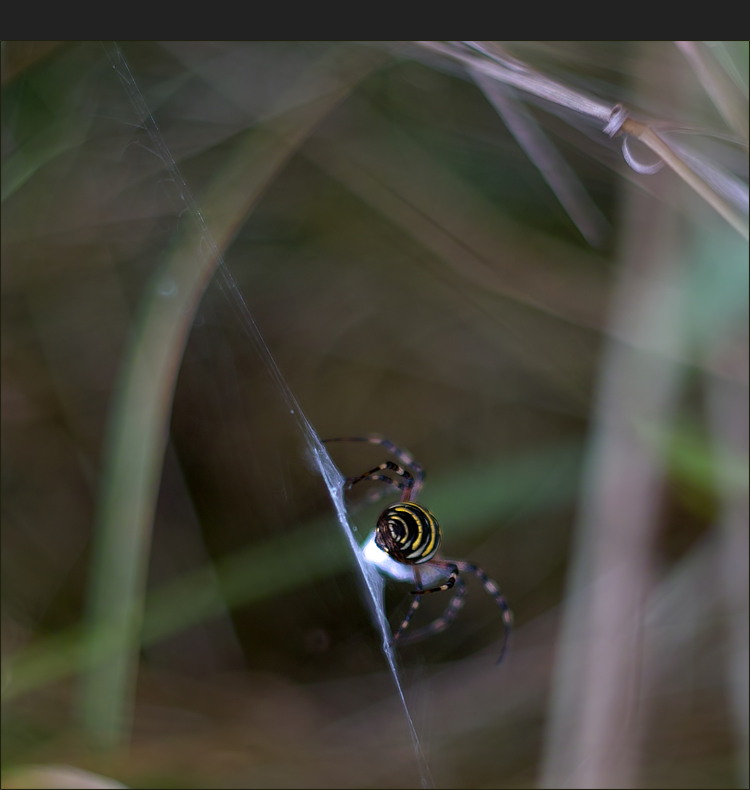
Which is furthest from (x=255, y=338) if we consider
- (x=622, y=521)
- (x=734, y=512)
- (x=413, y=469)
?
(x=734, y=512)

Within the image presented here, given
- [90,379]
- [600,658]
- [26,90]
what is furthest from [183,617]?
[26,90]

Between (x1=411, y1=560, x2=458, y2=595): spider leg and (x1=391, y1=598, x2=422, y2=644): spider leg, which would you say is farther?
(x1=411, y1=560, x2=458, y2=595): spider leg

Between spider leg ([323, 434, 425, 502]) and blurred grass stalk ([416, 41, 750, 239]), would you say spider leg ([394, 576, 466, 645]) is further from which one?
blurred grass stalk ([416, 41, 750, 239])

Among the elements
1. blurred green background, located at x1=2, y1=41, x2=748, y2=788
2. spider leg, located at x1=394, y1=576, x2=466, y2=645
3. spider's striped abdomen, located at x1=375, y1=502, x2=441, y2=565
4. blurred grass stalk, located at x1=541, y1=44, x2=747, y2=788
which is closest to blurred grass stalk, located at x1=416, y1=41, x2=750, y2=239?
blurred green background, located at x1=2, y1=41, x2=748, y2=788

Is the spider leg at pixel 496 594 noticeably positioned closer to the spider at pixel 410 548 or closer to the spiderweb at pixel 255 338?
the spider at pixel 410 548

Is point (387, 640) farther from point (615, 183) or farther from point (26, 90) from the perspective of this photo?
point (26, 90)

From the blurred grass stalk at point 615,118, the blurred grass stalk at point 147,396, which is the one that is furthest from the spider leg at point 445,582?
the blurred grass stalk at point 615,118

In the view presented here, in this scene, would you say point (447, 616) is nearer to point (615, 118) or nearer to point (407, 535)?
point (407, 535)
